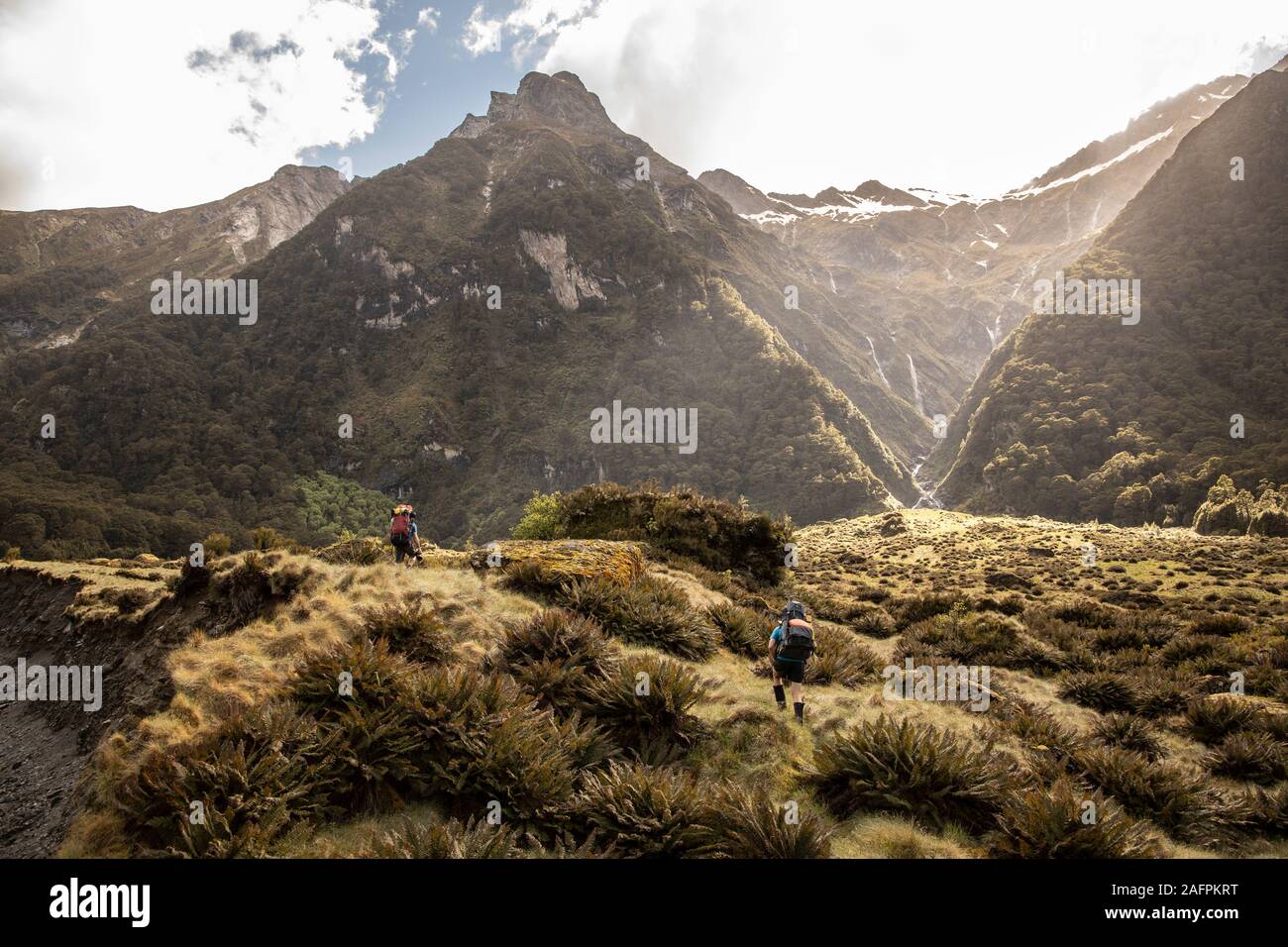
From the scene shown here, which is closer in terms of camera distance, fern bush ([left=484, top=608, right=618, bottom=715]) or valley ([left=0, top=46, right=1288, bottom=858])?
valley ([left=0, top=46, right=1288, bottom=858])

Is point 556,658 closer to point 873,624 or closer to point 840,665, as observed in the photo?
point 840,665

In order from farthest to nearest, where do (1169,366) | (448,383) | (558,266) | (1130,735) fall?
(558,266) < (448,383) < (1169,366) < (1130,735)

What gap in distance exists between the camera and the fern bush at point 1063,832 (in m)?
4.45

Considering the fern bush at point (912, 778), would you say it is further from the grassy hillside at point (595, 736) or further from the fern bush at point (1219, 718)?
the fern bush at point (1219, 718)

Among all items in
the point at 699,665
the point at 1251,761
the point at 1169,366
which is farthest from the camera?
the point at 1169,366

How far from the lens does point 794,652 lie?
25.1ft

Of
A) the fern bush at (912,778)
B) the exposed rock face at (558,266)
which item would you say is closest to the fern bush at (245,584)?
the fern bush at (912,778)

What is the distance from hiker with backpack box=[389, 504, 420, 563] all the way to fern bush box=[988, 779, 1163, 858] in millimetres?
11264

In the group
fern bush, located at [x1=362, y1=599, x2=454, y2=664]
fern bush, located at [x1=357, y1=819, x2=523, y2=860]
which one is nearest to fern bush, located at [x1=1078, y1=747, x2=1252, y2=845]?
fern bush, located at [x1=357, y1=819, x2=523, y2=860]

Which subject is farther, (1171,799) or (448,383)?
(448,383)

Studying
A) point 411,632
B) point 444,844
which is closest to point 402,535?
point 411,632

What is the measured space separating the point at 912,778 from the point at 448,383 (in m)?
168

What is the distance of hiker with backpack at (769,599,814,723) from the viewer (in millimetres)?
7543

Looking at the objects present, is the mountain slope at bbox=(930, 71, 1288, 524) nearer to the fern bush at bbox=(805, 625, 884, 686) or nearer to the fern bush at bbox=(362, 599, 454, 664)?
the fern bush at bbox=(805, 625, 884, 686)
